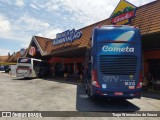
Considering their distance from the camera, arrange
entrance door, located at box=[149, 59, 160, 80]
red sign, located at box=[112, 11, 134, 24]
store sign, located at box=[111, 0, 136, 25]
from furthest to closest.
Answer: entrance door, located at box=[149, 59, 160, 80] < store sign, located at box=[111, 0, 136, 25] < red sign, located at box=[112, 11, 134, 24]

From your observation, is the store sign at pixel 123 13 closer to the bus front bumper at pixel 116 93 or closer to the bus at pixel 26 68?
the bus front bumper at pixel 116 93

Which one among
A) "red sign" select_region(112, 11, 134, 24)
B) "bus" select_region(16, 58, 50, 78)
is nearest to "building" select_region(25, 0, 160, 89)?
"red sign" select_region(112, 11, 134, 24)

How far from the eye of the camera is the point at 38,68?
31203 millimetres

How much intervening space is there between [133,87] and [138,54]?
157 cm

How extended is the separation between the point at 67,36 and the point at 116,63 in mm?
18686

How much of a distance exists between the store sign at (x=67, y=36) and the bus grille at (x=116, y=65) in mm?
15488

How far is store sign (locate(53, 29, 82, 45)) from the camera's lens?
25.7m

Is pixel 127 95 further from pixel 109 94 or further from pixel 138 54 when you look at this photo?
pixel 138 54

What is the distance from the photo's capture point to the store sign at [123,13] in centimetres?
1759

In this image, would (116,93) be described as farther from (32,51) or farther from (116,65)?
(32,51)

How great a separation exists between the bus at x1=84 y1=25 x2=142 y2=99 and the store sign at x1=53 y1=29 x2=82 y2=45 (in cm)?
1529

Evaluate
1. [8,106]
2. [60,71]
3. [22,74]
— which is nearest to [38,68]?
[22,74]

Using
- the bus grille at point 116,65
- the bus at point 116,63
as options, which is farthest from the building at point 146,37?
the bus grille at point 116,65

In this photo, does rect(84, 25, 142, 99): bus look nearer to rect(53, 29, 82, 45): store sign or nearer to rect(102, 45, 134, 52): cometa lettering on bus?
rect(102, 45, 134, 52): cometa lettering on bus
